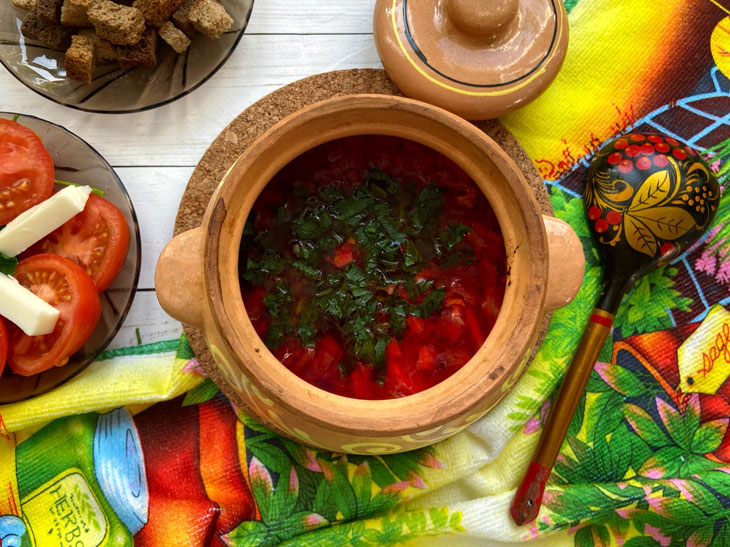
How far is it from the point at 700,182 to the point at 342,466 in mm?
951

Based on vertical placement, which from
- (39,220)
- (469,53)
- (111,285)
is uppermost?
(469,53)

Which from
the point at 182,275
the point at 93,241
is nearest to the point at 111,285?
the point at 93,241

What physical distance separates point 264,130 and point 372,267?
0.39 m

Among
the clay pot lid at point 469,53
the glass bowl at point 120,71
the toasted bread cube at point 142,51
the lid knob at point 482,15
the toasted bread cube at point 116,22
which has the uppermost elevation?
the lid knob at point 482,15

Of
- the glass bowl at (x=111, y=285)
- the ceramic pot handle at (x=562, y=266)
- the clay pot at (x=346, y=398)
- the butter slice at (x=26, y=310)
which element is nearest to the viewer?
the clay pot at (x=346, y=398)

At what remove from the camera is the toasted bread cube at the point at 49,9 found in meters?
1.36

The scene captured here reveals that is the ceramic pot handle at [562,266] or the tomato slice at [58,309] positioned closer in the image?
the ceramic pot handle at [562,266]

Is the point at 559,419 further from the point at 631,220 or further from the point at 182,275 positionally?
the point at 182,275

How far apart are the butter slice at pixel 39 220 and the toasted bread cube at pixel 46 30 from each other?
35 centimetres

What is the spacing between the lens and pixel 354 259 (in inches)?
49.1

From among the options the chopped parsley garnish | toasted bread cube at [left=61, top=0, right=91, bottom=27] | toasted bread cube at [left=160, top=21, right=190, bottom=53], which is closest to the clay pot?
the chopped parsley garnish

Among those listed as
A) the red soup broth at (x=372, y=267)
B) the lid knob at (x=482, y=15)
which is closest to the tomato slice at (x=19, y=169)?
the red soup broth at (x=372, y=267)

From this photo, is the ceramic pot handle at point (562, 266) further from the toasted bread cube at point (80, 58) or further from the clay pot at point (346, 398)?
the toasted bread cube at point (80, 58)

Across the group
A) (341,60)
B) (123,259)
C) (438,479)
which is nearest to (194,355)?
(123,259)
